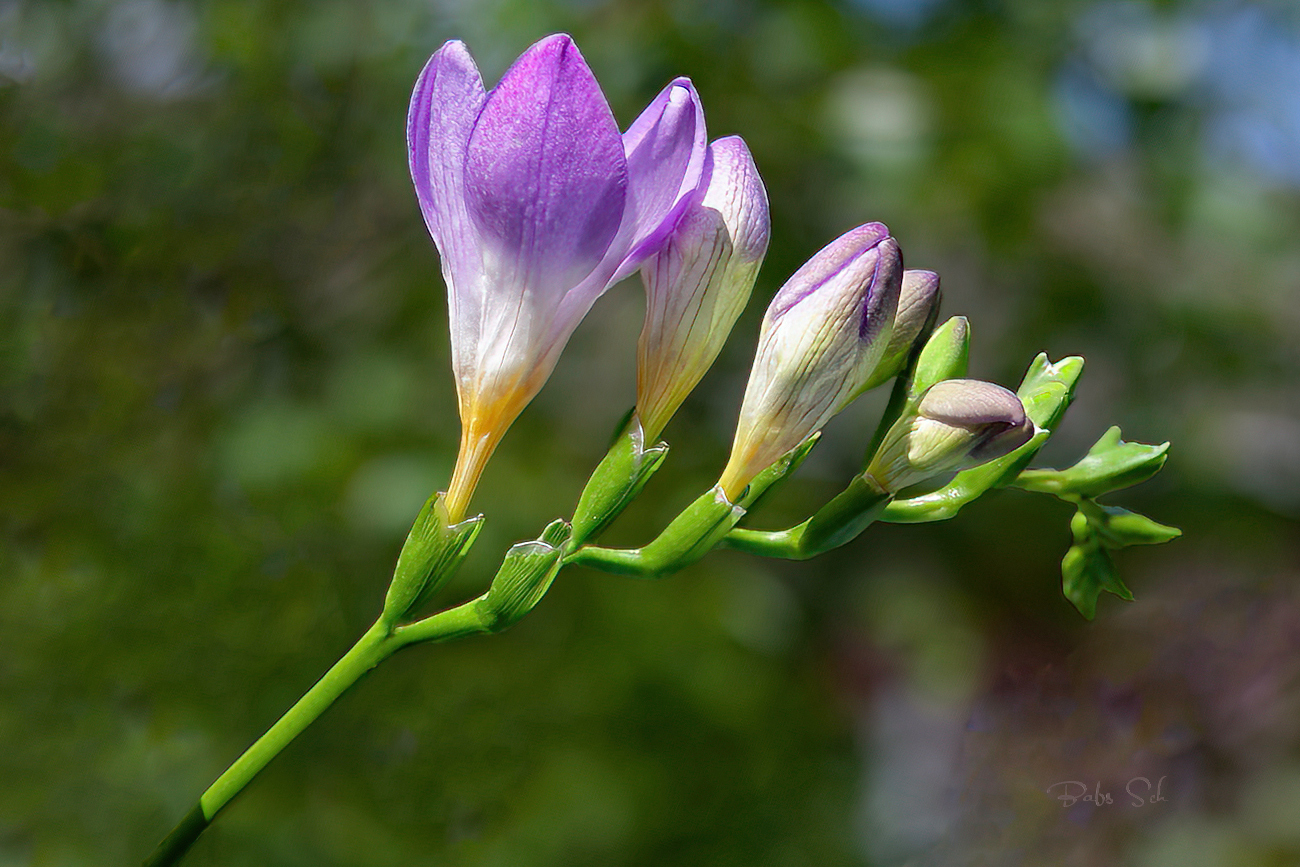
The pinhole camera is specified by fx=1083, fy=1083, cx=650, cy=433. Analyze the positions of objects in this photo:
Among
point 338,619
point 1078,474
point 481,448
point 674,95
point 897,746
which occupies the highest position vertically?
point 674,95

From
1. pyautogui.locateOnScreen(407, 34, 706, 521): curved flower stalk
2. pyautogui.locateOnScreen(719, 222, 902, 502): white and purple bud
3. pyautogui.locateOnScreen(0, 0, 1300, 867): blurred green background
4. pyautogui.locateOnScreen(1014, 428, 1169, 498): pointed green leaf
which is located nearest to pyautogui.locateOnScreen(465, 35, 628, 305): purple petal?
pyautogui.locateOnScreen(407, 34, 706, 521): curved flower stalk

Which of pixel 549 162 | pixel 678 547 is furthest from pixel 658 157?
pixel 678 547

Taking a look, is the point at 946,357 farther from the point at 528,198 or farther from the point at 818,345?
the point at 528,198

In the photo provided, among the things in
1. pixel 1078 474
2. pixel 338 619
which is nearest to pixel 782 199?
pixel 338 619

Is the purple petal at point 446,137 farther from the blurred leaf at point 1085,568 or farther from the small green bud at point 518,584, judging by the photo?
the blurred leaf at point 1085,568

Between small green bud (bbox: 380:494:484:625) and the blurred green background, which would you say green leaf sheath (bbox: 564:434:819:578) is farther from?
the blurred green background

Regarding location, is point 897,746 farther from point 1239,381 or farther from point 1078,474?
point 1078,474
